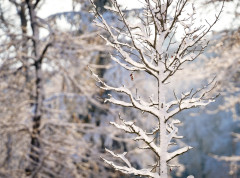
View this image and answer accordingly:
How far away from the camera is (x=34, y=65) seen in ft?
21.4

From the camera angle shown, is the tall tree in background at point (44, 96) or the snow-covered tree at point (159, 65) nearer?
the snow-covered tree at point (159, 65)

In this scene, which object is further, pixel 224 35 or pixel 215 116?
pixel 215 116

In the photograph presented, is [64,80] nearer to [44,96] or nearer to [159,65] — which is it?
[44,96]

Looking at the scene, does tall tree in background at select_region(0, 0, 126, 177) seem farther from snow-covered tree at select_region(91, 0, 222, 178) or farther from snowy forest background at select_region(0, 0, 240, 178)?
snow-covered tree at select_region(91, 0, 222, 178)

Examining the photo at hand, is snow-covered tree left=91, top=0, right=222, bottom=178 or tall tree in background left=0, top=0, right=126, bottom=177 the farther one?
tall tree in background left=0, top=0, right=126, bottom=177

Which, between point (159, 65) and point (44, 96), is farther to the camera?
point (44, 96)

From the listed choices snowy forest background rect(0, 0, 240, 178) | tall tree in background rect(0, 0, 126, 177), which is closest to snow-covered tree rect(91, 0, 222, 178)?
snowy forest background rect(0, 0, 240, 178)

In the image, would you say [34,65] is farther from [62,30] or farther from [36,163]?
[36,163]

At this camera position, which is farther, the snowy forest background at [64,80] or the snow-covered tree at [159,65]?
the snowy forest background at [64,80]

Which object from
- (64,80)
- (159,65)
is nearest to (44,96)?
(64,80)

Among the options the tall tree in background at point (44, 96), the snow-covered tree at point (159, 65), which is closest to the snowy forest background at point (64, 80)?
the tall tree in background at point (44, 96)

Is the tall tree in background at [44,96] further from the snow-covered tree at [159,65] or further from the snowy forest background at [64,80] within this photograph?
the snow-covered tree at [159,65]

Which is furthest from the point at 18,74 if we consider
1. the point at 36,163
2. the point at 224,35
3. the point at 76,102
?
the point at 224,35

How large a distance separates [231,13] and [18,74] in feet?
15.6
